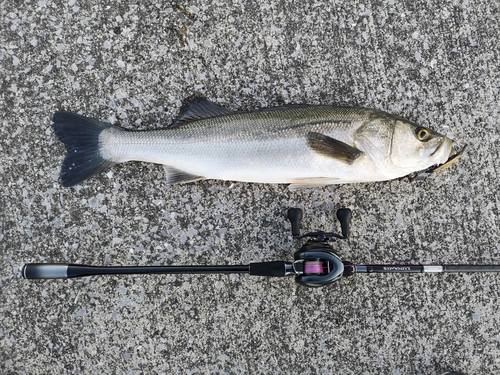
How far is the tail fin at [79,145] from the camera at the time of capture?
7.88 ft

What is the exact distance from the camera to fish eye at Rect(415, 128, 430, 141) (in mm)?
2244

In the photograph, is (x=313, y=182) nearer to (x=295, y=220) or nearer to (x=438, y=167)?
(x=295, y=220)

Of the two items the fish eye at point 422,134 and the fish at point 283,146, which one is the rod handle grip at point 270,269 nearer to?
the fish at point 283,146

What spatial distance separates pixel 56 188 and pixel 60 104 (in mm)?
539

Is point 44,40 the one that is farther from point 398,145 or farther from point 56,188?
point 398,145

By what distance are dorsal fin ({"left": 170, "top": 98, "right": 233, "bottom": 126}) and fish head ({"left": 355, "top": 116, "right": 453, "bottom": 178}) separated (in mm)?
843

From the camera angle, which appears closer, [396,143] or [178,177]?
[396,143]

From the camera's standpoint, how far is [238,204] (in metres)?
2.51

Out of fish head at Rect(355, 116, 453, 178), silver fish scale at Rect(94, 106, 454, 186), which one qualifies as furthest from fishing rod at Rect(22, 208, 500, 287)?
fish head at Rect(355, 116, 453, 178)

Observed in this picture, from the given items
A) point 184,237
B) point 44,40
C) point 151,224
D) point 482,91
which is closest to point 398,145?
point 482,91

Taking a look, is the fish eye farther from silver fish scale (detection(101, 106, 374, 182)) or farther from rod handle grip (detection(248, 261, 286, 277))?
rod handle grip (detection(248, 261, 286, 277))

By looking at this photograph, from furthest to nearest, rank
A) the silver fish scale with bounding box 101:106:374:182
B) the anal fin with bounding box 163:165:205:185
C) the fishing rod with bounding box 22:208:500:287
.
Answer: the anal fin with bounding box 163:165:205:185 < the silver fish scale with bounding box 101:106:374:182 < the fishing rod with bounding box 22:208:500:287

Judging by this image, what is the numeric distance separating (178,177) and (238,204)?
41 centimetres

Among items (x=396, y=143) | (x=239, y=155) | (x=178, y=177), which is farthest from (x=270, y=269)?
(x=396, y=143)
